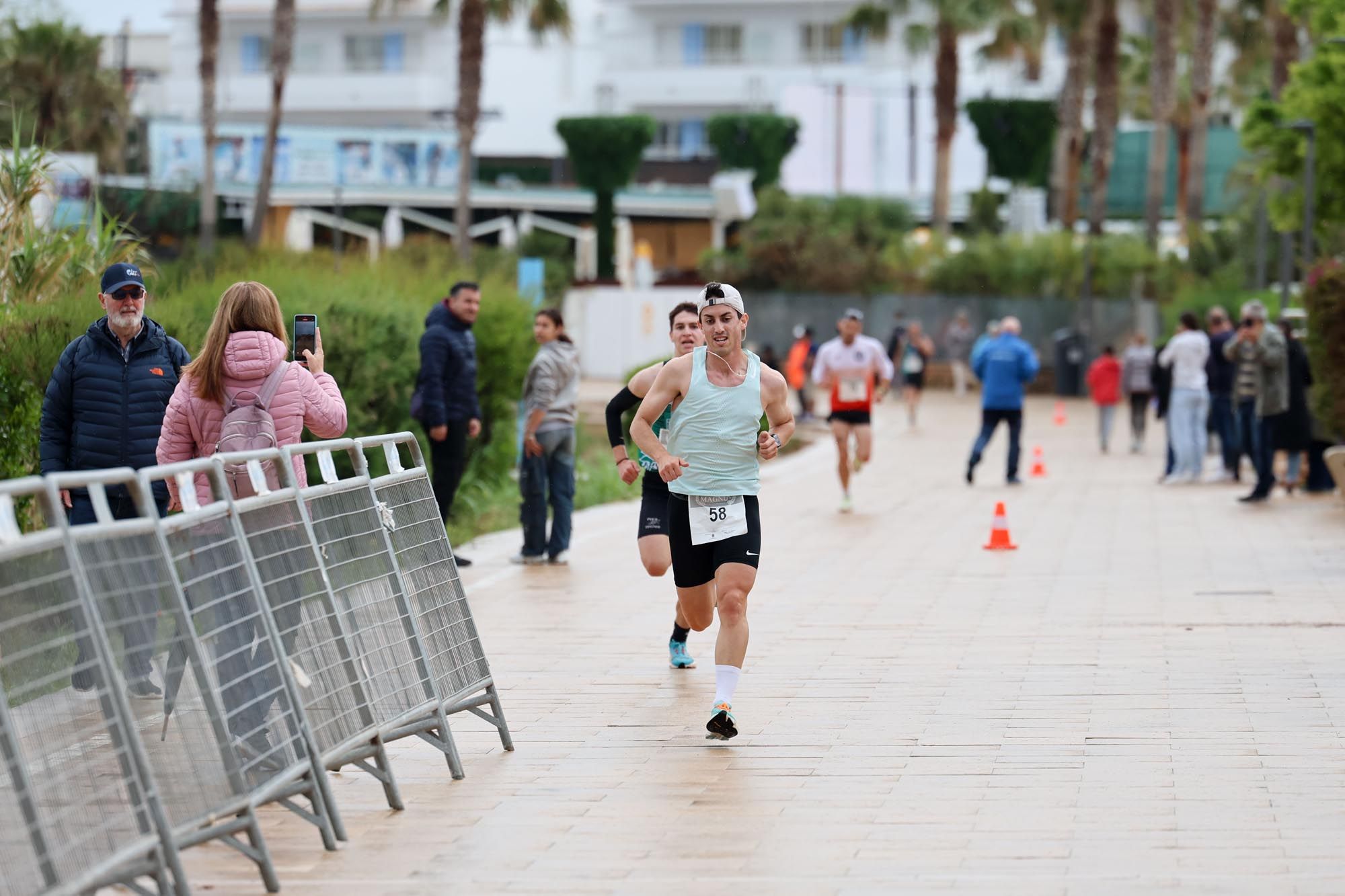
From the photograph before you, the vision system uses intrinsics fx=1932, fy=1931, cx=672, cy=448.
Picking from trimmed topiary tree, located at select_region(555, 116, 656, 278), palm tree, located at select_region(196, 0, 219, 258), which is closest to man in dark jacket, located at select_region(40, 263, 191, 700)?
palm tree, located at select_region(196, 0, 219, 258)

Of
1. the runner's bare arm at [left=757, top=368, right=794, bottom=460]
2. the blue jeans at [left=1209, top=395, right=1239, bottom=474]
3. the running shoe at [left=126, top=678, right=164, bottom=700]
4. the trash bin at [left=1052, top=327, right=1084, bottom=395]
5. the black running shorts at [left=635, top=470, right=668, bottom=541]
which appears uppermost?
the runner's bare arm at [left=757, top=368, right=794, bottom=460]

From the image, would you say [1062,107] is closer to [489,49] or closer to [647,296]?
[647,296]

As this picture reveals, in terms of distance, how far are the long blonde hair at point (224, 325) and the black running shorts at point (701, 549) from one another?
1.92 m

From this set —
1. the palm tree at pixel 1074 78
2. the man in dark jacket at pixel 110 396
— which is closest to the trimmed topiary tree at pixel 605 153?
the palm tree at pixel 1074 78

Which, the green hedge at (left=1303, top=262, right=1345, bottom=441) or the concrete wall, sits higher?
the green hedge at (left=1303, top=262, right=1345, bottom=441)

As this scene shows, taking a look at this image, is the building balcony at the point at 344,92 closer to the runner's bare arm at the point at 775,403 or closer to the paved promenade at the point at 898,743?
the paved promenade at the point at 898,743

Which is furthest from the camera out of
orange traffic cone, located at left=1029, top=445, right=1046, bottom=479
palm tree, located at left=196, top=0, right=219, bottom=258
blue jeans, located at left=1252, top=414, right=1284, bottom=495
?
palm tree, located at left=196, top=0, right=219, bottom=258

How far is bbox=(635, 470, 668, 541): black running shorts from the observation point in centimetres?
1019

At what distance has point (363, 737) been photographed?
6.67 m

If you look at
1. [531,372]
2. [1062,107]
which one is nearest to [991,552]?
[531,372]

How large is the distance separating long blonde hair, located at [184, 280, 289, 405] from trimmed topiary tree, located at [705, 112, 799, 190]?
53.4 m

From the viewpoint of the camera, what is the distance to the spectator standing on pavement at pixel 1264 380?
19.3 metres

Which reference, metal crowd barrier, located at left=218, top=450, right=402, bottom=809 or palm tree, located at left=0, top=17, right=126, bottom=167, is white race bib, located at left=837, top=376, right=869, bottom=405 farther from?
palm tree, located at left=0, top=17, right=126, bottom=167

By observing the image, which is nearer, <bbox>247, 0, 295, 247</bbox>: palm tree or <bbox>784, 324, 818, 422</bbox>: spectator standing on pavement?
<bbox>784, 324, 818, 422</bbox>: spectator standing on pavement
